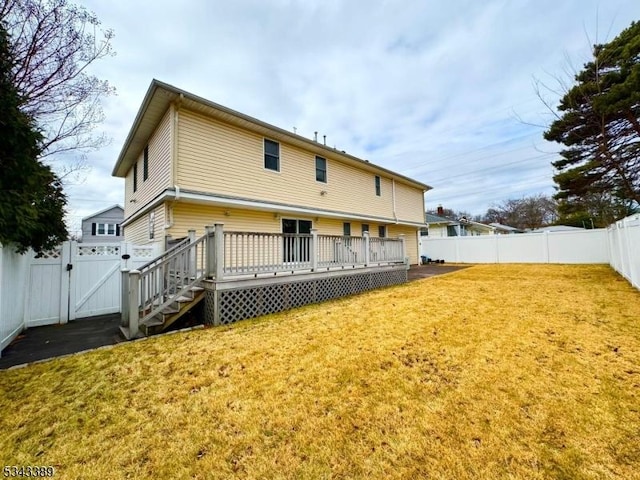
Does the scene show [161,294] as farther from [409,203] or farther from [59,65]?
[409,203]

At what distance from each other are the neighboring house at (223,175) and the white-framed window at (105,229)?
1749 centimetres

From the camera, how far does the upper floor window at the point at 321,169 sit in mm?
12242

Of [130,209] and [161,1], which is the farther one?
[130,209]

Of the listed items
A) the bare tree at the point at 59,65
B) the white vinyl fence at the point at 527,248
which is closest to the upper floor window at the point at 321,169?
the bare tree at the point at 59,65

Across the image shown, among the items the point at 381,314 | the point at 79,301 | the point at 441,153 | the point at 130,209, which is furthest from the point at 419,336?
the point at 441,153

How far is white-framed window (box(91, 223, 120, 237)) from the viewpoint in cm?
2745

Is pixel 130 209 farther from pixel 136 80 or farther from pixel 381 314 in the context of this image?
pixel 381 314

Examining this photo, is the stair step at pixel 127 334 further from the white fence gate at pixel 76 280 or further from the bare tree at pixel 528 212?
the bare tree at pixel 528 212

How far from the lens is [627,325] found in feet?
15.9

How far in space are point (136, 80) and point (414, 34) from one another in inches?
427

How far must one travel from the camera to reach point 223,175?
29.2 feet

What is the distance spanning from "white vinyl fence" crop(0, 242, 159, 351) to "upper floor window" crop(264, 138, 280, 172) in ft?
16.6

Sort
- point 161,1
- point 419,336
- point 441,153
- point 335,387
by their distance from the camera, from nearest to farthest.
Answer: point 335,387 < point 419,336 < point 161,1 < point 441,153

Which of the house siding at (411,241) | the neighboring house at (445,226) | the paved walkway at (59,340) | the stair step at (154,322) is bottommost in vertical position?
the paved walkway at (59,340)
